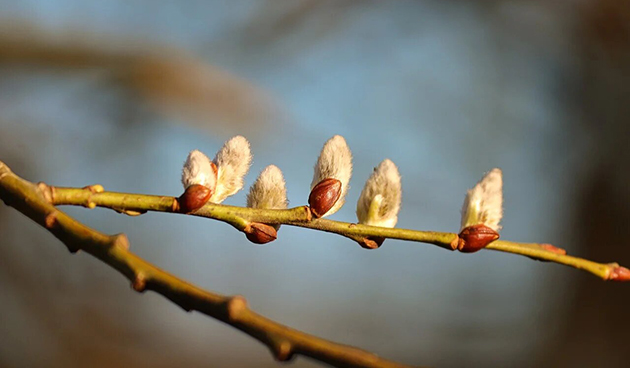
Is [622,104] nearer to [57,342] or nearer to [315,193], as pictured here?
[57,342]

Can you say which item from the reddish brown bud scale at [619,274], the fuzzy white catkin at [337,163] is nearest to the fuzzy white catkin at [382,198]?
the fuzzy white catkin at [337,163]

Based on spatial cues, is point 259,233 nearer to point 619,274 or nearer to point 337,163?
point 337,163

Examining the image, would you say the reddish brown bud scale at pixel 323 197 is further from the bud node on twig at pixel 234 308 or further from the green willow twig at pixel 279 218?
the bud node on twig at pixel 234 308

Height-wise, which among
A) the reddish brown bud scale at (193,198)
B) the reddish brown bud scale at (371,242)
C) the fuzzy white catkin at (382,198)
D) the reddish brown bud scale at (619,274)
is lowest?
the reddish brown bud scale at (619,274)

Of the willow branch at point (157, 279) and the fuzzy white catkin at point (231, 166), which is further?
the fuzzy white catkin at point (231, 166)

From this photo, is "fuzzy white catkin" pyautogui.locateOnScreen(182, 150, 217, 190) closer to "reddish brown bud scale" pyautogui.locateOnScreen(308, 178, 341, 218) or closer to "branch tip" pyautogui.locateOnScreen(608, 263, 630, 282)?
"reddish brown bud scale" pyautogui.locateOnScreen(308, 178, 341, 218)

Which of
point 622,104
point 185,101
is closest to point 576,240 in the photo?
point 622,104

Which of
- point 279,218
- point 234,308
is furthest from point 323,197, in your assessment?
point 234,308

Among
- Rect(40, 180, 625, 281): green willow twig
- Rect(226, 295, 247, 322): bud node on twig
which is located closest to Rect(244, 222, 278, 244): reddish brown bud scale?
Rect(40, 180, 625, 281): green willow twig
